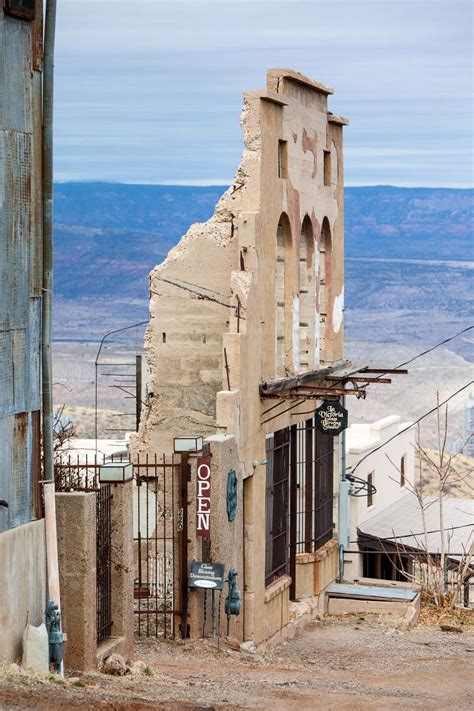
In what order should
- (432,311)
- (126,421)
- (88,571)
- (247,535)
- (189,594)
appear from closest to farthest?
(88,571) → (189,594) → (247,535) → (126,421) → (432,311)

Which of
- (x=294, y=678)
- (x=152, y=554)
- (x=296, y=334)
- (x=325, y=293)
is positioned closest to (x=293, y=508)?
(x=296, y=334)

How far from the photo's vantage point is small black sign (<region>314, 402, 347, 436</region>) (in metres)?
26.4

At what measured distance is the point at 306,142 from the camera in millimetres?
26734

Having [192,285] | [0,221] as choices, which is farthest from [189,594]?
[0,221]

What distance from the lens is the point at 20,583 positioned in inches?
607

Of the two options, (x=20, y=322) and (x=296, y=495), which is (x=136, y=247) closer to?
(x=296, y=495)

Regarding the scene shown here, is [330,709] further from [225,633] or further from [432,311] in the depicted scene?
[432,311]

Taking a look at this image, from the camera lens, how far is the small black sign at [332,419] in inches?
1041

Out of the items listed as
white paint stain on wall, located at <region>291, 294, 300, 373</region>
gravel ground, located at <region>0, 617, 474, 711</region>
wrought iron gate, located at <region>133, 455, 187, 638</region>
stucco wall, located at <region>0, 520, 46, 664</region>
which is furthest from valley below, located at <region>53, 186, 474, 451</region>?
stucco wall, located at <region>0, 520, 46, 664</region>

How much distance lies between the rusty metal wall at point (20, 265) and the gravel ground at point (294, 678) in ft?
6.65

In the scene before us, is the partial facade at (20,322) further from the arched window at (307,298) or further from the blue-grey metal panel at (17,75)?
the arched window at (307,298)

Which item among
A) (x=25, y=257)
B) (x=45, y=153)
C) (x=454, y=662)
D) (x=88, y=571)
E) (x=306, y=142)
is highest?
(x=306, y=142)

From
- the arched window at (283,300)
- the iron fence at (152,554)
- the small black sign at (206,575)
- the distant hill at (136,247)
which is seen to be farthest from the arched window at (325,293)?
the distant hill at (136,247)

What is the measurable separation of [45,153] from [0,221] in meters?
1.15
